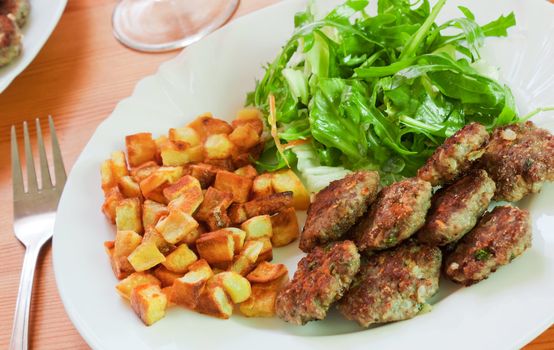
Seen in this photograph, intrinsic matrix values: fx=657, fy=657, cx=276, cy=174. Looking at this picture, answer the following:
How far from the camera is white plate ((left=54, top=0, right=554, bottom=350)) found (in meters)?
1.87

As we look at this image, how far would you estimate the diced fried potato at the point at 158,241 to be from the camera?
226cm

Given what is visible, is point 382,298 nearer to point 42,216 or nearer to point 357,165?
point 357,165

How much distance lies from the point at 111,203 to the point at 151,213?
170mm

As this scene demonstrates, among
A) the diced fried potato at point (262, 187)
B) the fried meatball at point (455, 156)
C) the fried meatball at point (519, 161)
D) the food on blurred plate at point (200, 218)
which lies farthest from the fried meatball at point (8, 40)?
the fried meatball at point (519, 161)

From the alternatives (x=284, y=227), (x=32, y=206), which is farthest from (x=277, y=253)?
(x=32, y=206)

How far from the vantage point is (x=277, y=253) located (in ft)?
7.83

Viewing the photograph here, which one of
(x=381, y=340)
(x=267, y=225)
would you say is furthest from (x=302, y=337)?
(x=267, y=225)

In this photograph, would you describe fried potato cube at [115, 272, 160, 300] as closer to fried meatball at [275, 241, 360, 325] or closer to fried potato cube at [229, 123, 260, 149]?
fried meatball at [275, 241, 360, 325]

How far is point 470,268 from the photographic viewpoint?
1.90 metres

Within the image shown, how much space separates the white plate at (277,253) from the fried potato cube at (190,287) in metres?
0.05

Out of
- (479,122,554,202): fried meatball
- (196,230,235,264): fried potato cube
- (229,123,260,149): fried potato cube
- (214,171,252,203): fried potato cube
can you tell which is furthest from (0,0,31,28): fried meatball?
(479,122,554,202): fried meatball

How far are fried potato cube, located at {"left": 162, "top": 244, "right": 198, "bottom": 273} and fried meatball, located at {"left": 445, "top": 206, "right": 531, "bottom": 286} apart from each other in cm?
85

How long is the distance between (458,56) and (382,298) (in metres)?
1.28

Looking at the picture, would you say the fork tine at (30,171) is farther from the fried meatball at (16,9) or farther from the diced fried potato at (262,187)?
the diced fried potato at (262,187)
